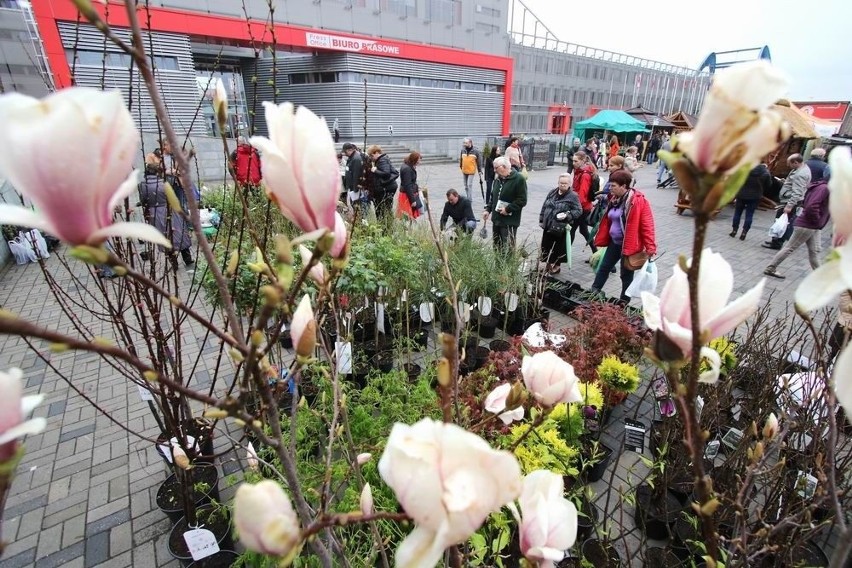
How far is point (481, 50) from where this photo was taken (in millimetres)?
21969

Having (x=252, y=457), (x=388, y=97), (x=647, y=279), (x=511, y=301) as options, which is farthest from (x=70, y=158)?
(x=388, y=97)

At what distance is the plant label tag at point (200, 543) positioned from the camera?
5.69 ft

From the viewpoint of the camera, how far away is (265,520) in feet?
1.49

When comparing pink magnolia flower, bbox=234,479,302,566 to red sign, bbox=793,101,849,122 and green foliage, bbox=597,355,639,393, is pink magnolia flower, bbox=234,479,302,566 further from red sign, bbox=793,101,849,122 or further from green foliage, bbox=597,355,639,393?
red sign, bbox=793,101,849,122

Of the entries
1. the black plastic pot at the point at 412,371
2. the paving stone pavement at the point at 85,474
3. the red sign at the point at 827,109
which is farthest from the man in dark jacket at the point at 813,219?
the red sign at the point at 827,109

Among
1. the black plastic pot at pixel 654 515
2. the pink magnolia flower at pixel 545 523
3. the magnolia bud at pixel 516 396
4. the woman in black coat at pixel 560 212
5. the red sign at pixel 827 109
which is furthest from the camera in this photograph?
the red sign at pixel 827 109

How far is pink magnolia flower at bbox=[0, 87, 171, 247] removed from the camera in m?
0.39

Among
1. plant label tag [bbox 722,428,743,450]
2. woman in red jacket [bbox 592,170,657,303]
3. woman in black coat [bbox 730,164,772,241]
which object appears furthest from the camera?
woman in black coat [bbox 730,164,772,241]

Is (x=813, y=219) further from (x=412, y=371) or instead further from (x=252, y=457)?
(x=252, y=457)

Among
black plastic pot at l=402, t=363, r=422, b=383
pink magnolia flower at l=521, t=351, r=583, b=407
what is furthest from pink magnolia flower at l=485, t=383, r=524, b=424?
black plastic pot at l=402, t=363, r=422, b=383

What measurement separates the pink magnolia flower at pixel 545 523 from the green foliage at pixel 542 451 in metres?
1.31

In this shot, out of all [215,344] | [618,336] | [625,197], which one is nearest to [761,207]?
[625,197]

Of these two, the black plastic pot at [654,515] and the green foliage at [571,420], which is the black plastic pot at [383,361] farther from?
the black plastic pot at [654,515]

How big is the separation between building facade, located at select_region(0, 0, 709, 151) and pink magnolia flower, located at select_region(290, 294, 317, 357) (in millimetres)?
10110
